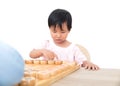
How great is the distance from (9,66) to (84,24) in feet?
5.28

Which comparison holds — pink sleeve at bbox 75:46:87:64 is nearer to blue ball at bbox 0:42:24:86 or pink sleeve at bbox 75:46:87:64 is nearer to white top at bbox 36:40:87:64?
white top at bbox 36:40:87:64

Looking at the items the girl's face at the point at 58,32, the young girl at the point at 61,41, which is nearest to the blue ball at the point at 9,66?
the young girl at the point at 61,41

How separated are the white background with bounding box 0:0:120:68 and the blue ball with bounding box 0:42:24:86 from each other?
1568 millimetres

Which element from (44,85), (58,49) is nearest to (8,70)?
(44,85)

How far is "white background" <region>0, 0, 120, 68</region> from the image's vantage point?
1.99 m

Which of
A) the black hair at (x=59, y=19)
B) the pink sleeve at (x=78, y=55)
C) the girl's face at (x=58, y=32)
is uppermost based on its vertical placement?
the black hair at (x=59, y=19)

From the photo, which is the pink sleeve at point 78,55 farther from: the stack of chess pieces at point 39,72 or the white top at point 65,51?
the stack of chess pieces at point 39,72

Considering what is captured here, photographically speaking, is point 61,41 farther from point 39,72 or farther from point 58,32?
point 39,72

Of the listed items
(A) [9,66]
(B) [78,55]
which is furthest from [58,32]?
(A) [9,66]

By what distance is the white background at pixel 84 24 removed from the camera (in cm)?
199

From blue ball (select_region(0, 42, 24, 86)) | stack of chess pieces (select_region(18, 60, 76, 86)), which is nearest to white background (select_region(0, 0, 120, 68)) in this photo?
stack of chess pieces (select_region(18, 60, 76, 86))

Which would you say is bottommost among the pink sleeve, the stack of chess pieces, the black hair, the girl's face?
the stack of chess pieces

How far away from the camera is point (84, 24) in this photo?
6.68ft

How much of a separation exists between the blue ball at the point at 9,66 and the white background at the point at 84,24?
1.57m
